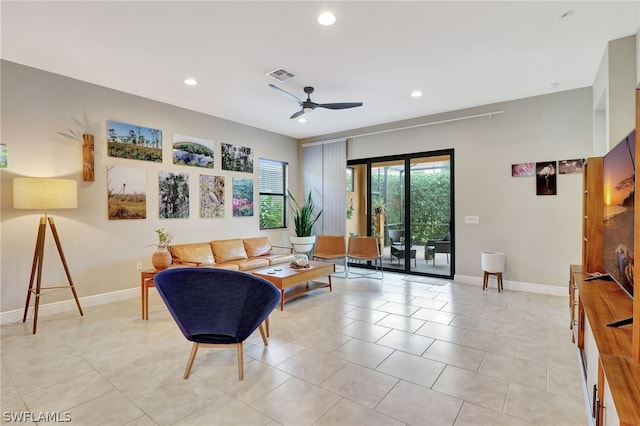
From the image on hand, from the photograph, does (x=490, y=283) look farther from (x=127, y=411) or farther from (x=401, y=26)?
(x=127, y=411)

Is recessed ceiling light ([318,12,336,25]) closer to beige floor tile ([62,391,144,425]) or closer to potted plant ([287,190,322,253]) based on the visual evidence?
beige floor tile ([62,391,144,425])

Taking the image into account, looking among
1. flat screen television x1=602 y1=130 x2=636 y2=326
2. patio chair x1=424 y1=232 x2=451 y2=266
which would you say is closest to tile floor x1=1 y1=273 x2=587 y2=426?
flat screen television x1=602 y1=130 x2=636 y2=326

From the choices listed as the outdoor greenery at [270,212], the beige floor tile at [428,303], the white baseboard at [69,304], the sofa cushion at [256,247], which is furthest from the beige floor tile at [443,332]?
the outdoor greenery at [270,212]

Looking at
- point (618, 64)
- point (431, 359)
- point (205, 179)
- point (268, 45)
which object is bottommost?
point (431, 359)

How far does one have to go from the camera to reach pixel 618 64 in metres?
3.24

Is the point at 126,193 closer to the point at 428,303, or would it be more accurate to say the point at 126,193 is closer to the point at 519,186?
the point at 428,303

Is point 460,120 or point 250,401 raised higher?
point 460,120

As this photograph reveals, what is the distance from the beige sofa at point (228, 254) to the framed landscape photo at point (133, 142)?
59.0 inches

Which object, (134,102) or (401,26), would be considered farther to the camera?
(134,102)

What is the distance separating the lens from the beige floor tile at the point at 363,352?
8.73 ft

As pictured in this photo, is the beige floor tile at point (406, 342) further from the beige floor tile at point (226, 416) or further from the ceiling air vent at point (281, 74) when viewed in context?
the ceiling air vent at point (281, 74)

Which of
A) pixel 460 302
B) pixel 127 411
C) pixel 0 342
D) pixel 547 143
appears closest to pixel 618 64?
pixel 547 143

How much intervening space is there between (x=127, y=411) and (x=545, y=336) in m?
3.73

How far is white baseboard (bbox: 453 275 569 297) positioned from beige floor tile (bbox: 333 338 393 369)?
3.18 metres
